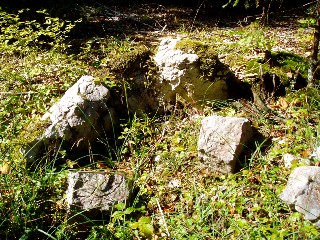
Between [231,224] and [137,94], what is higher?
[137,94]

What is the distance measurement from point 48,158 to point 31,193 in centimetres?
46

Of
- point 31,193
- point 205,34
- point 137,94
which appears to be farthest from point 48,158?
point 205,34

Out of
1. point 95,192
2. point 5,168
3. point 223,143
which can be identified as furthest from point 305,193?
point 5,168

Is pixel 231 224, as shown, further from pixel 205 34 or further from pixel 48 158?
pixel 205 34

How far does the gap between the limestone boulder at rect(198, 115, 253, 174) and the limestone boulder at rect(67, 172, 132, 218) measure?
30.8 inches

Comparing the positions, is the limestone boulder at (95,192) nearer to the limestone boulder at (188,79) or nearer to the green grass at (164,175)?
the green grass at (164,175)

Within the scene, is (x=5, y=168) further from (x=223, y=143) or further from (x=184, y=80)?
(x=184, y=80)

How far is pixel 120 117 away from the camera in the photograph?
3.79m

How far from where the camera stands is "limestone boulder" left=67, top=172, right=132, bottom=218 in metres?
2.76

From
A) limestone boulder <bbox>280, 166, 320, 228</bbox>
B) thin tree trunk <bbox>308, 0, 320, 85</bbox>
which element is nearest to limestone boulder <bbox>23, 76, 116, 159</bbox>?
limestone boulder <bbox>280, 166, 320, 228</bbox>

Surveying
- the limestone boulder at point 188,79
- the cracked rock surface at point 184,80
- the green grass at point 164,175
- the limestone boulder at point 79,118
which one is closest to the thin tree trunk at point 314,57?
the green grass at point 164,175

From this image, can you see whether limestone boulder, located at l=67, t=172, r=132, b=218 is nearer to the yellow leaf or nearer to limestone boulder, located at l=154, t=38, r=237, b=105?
the yellow leaf

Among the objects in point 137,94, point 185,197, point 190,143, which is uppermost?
point 137,94

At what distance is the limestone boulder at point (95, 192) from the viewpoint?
2.76 meters
